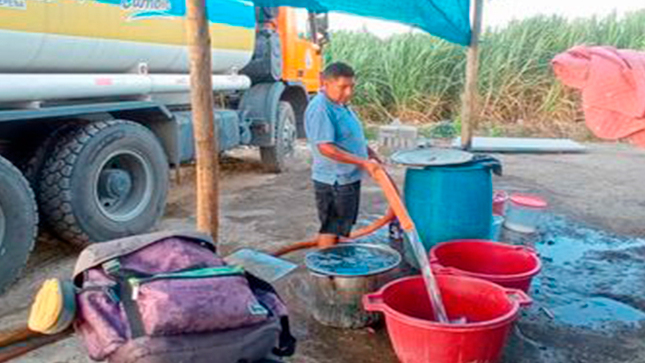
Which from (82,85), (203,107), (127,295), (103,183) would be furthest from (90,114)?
(127,295)

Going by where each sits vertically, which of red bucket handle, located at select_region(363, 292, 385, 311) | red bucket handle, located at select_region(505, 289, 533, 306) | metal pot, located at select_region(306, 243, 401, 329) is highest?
red bucket handle, located at select_region(505, 289, 533, 306)

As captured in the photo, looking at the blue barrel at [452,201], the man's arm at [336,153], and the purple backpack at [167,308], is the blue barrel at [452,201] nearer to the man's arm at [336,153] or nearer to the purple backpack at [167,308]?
the man's arm at [336,153]

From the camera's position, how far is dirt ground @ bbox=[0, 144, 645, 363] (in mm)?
2988

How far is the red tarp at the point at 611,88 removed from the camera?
3045 millimetres

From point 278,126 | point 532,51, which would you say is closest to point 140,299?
point 278,126

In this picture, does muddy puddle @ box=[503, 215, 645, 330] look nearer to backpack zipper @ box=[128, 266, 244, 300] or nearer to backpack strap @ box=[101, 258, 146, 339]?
backpack zipper @ box=[128, 266, 244, 300]

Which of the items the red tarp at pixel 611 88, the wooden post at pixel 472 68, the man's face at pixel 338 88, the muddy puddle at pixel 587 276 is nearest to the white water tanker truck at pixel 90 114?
the man's face at pixel 338 88

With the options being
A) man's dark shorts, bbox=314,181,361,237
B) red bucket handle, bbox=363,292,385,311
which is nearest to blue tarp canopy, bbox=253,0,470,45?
man's dark shorts, bbox=314,181,361,237

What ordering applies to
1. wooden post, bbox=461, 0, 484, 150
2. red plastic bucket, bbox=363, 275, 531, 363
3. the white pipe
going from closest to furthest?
1. red plastic bucket, bbox=363, 275, 531, 363
2. the white pipe
3. wooden post, bbox=461, 0, 484, 150

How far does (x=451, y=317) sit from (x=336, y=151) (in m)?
1.12

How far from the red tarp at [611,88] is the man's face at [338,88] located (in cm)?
123

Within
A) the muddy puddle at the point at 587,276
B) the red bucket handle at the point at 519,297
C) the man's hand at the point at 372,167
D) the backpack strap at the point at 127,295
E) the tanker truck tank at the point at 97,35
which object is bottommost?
the muddy puddle at the point at 587,276

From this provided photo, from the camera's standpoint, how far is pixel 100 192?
446cm

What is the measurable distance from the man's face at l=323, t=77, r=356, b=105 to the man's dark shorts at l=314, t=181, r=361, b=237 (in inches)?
21.2
